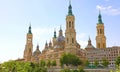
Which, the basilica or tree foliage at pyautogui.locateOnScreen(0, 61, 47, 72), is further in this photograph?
the basilica

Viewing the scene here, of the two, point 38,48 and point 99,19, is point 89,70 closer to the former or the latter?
point 99,19

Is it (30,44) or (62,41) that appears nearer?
(62,41)

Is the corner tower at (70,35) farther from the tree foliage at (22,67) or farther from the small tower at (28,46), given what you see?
the small tower at (28,46)

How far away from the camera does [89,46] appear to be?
12169 centimetres

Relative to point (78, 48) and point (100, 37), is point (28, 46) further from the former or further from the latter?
point (100, 37)

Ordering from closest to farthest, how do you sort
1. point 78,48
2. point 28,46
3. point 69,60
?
point 69,60
point 78,48
point 28,46

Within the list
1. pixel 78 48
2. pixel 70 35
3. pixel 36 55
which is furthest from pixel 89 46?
pixel 36 55

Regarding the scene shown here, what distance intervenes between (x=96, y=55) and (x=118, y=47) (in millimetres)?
10509

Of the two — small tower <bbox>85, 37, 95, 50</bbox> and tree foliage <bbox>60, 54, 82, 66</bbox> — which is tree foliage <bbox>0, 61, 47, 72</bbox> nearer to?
tree foliage <bbox>60, 54, 82, 66</bbox>

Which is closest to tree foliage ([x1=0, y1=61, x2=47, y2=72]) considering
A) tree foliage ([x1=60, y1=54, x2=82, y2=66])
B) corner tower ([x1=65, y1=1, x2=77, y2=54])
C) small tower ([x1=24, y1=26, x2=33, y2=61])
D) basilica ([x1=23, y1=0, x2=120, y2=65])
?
tree foliage ([x1=60, y1=54, x2=82, y2=66])

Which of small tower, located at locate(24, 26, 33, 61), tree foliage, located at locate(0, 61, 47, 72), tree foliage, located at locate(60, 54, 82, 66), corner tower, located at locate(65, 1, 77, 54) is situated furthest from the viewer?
small tower, located at locate(24, 26, 33, 61)

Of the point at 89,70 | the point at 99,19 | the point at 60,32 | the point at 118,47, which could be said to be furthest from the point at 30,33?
the point at 89,70

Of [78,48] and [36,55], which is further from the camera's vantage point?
[36,55]

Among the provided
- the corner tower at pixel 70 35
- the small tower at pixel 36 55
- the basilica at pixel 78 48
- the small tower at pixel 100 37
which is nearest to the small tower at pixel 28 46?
the small tower at pixel 36 55
